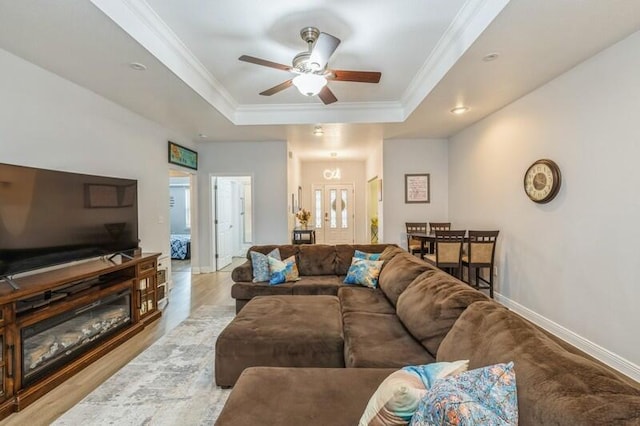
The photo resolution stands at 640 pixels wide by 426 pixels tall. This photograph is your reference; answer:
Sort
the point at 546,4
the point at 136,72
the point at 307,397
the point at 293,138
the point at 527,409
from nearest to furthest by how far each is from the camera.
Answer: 1. the point at 527,409
2. the point at 307,397
3. the point at 546,4
4. the point at 136,72
5. the point at 293,138

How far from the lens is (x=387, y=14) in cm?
252

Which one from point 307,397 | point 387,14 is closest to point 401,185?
point 387,14

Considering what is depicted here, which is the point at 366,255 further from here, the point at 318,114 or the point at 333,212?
the point at 333,212

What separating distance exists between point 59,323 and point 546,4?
424 centimetres

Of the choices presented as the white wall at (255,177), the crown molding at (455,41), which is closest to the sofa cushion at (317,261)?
the white wall at (255,177)

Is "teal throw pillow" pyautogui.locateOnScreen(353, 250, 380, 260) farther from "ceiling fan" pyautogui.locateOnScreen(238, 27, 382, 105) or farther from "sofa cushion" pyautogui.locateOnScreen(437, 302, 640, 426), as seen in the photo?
"sofa cushion" pyautogui.locateOnScreen(437, 302, 640, 426)

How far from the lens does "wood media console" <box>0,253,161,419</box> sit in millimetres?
2012

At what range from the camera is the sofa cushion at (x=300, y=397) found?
1.23 metres

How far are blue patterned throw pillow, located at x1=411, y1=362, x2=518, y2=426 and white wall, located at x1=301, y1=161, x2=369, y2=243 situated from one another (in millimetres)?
8400

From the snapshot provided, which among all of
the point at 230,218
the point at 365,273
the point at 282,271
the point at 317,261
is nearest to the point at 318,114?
the point at 317,261

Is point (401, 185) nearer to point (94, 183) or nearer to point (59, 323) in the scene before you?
point (94, 183)

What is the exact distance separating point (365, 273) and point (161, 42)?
2.99 m

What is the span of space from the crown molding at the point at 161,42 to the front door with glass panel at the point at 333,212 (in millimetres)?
5679

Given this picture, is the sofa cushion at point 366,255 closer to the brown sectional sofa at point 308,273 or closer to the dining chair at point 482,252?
the brown sectional sofa at point 308,273
